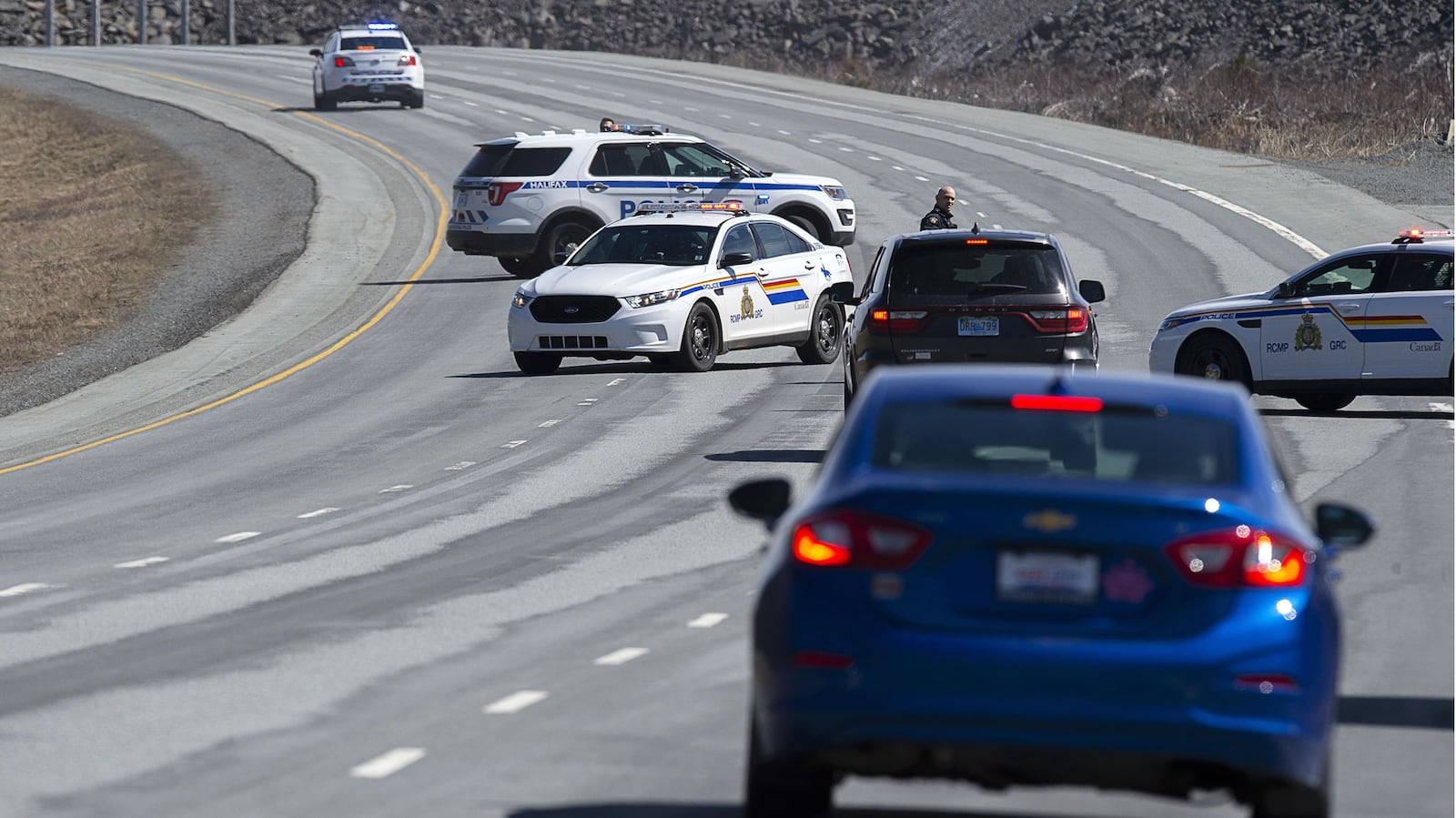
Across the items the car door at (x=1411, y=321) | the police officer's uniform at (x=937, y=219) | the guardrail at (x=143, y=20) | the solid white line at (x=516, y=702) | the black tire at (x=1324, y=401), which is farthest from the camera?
the guardrail at (x=143, y=20)

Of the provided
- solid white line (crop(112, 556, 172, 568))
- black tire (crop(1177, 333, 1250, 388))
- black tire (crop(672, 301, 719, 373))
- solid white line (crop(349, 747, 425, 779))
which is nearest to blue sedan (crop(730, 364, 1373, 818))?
solid white line (crop(349, 747, 425, 779))

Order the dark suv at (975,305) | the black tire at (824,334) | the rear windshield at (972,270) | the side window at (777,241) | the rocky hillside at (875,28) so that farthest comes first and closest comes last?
the rocky hillside at (875,28) → the black tire at (824,334) → the side window at (777,241) → the rear windshield at (972,270) → the dark suv at (975,305)

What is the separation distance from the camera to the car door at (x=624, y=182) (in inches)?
1219

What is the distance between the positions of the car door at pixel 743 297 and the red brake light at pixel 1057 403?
17110 mm

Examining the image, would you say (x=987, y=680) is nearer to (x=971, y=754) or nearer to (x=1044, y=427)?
(x=971, y=754)

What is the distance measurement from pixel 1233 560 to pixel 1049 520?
0.52 m

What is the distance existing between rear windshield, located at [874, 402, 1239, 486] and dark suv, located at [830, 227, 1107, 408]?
33.4 ft

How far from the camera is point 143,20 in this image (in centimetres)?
8431

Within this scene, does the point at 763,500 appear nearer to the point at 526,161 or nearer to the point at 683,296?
the point at 683,296

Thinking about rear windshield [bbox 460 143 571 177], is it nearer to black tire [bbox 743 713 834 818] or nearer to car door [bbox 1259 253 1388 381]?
car door [bbox 1259 253 1388 381]

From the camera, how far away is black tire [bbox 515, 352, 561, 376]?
24125 millimetres

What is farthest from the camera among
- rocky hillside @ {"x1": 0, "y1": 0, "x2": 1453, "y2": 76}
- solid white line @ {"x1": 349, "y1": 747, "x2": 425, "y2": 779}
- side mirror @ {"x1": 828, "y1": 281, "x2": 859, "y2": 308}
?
rocky hillside @ {"x1": 0, "y1": 0, "x2": 1453, "y2": 76}

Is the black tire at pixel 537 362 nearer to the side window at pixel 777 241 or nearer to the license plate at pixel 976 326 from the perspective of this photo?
the side window at pixel 777 241

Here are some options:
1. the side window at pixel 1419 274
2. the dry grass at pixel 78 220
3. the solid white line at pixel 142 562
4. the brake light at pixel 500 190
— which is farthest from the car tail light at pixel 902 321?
the dry grass at pixel 78 220
